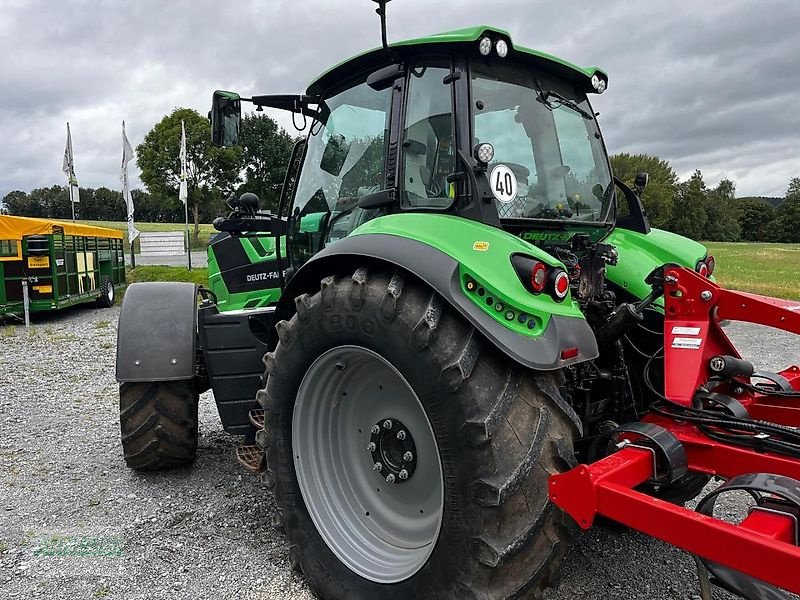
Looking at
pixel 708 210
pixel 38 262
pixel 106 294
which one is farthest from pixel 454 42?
pixel 708 210

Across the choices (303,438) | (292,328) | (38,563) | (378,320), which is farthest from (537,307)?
(38,563)

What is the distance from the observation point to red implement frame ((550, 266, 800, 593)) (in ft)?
5.24

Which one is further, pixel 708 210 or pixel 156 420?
pixel 708 210

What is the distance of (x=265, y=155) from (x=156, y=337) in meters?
17.1

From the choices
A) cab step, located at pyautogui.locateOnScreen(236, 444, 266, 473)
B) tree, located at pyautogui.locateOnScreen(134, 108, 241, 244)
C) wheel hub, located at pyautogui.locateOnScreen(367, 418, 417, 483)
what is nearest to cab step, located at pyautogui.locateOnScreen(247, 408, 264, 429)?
cab step, located at pyautogui.locateOnScreen(236, 444, 266, 473)

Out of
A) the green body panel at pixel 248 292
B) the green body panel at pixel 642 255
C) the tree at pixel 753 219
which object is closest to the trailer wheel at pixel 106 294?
the green body panel at pixel 248 292

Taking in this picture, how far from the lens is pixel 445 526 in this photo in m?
2.11

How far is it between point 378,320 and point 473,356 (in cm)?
40

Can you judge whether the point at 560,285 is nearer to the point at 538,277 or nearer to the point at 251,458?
the point at 538,277

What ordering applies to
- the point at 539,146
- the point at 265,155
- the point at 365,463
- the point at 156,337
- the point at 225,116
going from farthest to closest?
the point at 265,155, the point at 156,337, the point at 225,116, the point at 539,146, the point at 365,463

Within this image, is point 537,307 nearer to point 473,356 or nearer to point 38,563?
point 473,356

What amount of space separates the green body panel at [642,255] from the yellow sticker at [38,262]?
36.8 feet

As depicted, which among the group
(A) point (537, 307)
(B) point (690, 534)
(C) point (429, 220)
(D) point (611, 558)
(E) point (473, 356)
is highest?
(C) point (429, 220)

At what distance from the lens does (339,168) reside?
340 cm
